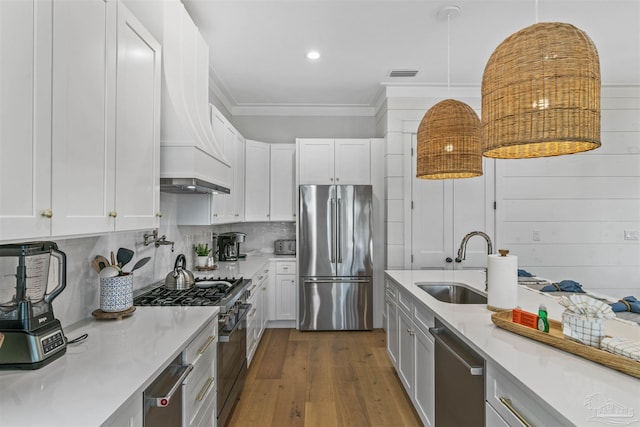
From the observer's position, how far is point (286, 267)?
14.3 ft

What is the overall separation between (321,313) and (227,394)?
206 centimetres

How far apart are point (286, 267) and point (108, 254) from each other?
Answer: 2532 millimetres

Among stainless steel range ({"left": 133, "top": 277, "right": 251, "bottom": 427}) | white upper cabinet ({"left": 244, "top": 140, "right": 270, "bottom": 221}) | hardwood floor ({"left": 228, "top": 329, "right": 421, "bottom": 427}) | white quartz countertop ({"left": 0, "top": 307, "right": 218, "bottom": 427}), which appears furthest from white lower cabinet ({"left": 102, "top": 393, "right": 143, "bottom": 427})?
white upper cabinet ({"left": 244, "top": 140, "right": 270, "bottom": 221})

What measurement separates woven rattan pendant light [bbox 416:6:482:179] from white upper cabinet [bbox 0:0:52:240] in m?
1.93

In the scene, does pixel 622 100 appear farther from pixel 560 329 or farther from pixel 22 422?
pixel 22 422

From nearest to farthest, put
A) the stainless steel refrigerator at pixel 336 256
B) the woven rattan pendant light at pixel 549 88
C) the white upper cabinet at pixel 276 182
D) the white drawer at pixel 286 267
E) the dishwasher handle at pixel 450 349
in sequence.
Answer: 1. the woven rattan pendant light at pixel 549 88
2. the dishwasher handle at pixel 450 349
3. the stainless steel refrigerator at pixel 336 256
4. the white drawer at pixel 286 267
5. the white upper cabinet at pixel 276 182

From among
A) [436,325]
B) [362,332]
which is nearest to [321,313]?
[362,332]

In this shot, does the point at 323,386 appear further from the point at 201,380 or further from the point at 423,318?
the point at 201,380

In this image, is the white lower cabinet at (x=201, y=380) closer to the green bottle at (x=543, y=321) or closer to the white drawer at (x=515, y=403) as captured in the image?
the white drawer at (x=515, y=403)

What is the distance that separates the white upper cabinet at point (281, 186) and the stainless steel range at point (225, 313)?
1893 mm

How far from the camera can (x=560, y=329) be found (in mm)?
1491

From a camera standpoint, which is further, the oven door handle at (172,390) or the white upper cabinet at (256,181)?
the white upper cabinet at (256,181)

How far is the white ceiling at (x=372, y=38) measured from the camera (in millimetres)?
2578

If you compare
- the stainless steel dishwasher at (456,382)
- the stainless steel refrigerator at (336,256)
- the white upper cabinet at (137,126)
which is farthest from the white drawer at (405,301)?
the white upper cabinet at (137,126)
